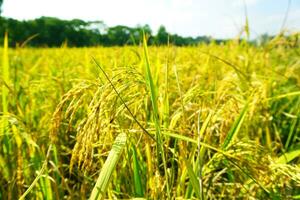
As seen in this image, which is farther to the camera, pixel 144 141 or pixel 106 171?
pixel 144 141

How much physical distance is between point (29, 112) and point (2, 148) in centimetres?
22

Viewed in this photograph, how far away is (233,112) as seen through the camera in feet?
3.29

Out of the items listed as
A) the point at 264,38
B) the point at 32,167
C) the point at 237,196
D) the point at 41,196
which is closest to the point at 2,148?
the point at 32,167

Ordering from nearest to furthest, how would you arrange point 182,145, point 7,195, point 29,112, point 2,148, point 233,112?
point 182,145 → point 233,112 → point 7,195 → point 2,148 → point 29,112

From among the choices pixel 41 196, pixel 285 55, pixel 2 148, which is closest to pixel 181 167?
pixel 41 196

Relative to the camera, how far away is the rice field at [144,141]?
2.31 feet

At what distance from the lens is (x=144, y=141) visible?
3.14 ft

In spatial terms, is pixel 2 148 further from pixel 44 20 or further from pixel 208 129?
pixel 44 20

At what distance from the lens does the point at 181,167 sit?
0.95 m

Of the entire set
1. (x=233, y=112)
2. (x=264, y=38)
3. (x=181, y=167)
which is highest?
(x=264, y=38)

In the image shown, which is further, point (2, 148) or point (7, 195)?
point (2, 148)

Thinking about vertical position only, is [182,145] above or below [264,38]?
below

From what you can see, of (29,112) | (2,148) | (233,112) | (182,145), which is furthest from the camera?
(29,112)

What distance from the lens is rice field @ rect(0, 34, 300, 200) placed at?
27.7 inches
